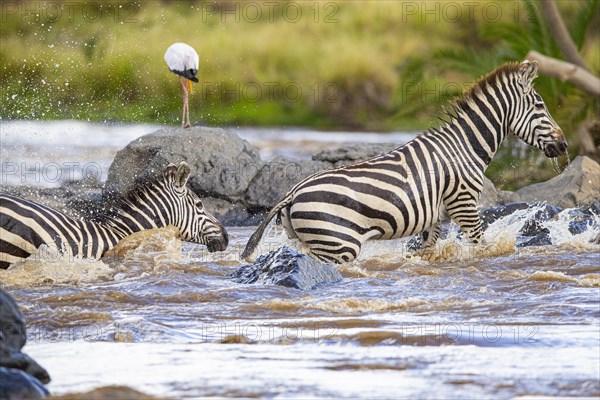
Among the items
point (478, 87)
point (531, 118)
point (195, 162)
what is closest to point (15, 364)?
point (478, 87)

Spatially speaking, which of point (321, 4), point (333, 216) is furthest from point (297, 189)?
point (321, 4)

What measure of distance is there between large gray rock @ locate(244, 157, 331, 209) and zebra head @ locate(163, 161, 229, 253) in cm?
370

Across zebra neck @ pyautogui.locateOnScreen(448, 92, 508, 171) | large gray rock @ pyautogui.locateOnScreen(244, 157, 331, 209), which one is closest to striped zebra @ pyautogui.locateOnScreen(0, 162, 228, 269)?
zebra neck @ pyautogui.locateOnScreen(448, 92, 508, 171)

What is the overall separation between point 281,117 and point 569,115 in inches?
510

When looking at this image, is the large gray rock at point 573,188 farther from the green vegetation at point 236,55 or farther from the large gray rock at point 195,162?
the green vegetation at point 236,55

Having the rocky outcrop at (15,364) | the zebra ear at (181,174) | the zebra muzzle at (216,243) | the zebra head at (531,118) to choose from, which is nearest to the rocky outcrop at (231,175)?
the zebra head at (531,118)

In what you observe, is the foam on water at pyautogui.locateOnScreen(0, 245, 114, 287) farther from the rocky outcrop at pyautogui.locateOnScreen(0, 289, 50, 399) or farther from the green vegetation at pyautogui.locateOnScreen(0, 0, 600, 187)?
the green vegetation at pyautogui.locateOnScreen(0, 0, 600, 187)

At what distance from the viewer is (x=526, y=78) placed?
9242 millimetres

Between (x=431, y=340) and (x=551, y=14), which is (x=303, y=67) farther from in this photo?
(x=431, y=340)

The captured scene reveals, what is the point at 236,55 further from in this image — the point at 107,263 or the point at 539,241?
the point at 107,263

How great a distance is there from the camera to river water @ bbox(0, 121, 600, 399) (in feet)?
17.3

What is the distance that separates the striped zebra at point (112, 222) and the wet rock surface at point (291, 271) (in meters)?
0.82

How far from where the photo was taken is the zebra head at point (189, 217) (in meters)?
A: 8.48

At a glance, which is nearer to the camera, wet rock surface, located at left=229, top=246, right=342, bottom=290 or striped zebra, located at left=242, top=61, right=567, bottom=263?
wet rock surface, located at left=229, top=246, right=342, bottom=290
